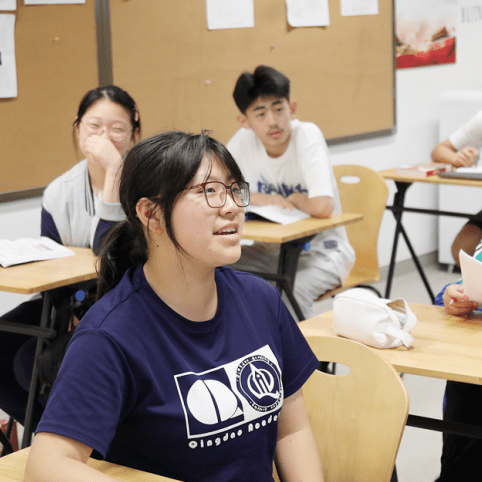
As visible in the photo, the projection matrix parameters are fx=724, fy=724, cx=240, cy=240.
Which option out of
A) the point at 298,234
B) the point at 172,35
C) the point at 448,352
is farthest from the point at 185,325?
the point at 172,35

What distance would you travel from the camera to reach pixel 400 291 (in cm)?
457

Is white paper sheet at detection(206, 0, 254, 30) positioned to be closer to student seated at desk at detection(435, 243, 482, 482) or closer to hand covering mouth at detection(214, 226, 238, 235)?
student seated at desk at detection(435, 243, 482, 482)

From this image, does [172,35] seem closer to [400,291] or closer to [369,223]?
[369,223]

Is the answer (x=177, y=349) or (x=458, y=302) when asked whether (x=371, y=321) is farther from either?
(x=177, y=349)

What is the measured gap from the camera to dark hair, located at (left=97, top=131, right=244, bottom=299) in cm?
113

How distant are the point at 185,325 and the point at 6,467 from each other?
0.35 meters

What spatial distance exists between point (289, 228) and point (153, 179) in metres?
1.63

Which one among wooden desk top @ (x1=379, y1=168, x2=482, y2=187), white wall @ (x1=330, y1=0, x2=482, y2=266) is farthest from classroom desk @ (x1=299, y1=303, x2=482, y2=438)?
white wall @ (x1=330, y1=0, x2=482, y2=266)

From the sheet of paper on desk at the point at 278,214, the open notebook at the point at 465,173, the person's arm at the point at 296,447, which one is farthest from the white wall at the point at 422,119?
the person's arm at the point at 296,447

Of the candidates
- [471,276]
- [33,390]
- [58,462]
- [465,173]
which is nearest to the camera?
[58,462]

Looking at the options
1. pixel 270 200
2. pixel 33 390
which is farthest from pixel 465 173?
pixel 33 390

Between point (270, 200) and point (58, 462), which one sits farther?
point (270, 200)

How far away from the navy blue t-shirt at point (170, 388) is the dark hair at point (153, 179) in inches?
2.2

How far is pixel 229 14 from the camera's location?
148 inches
